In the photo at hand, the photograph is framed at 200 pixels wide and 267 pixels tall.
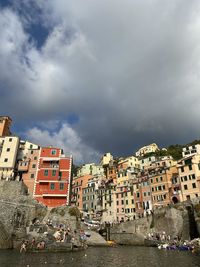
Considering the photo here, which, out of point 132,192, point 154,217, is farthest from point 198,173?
point 132,192

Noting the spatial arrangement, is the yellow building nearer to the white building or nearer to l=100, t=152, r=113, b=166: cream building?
the white building

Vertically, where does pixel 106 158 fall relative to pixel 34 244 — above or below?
above

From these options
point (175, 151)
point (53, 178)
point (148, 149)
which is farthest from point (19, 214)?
point (148, 149)

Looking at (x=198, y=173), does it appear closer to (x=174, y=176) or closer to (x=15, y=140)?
(x=174, y=176)

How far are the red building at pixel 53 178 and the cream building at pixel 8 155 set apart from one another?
24.7 feet

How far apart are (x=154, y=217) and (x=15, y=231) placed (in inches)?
1311

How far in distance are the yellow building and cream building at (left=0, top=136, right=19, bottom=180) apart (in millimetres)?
46781

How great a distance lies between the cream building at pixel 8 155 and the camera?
235ft

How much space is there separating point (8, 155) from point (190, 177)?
5082 cm

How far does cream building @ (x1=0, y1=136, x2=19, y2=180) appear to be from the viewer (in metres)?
71.6

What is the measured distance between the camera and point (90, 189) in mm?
101062

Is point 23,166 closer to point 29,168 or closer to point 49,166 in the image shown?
point 29,168

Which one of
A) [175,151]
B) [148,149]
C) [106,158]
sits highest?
[148,149]

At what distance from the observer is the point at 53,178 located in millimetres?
69750
